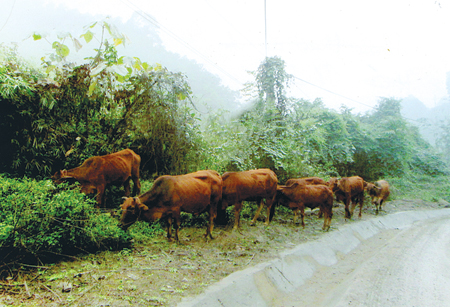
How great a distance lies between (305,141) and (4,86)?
35.9ft

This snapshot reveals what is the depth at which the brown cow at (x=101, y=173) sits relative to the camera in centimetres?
638

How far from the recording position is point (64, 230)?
4191mm

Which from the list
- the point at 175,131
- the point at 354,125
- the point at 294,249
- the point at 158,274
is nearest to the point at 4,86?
the point at 175,131

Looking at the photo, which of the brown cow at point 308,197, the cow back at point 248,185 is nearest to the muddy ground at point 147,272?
the cow back at point 248,185

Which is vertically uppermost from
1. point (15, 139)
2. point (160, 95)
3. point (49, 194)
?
point (160, 95)

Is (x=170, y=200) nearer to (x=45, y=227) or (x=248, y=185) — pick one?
(x=45, y=227)

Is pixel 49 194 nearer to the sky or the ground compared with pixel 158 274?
nearer to the sky

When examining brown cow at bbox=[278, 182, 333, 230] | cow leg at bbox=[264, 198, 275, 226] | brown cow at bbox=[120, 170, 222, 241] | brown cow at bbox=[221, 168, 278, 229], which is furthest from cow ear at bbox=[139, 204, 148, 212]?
brown cow at bbox=[278, 182, 333, 230]

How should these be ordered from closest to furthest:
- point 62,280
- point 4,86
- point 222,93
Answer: point 62,280 < point 4,86 < point 222,93

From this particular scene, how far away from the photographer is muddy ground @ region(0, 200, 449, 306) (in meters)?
3.29

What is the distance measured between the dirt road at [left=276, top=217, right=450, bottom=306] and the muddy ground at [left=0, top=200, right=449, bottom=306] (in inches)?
43.2

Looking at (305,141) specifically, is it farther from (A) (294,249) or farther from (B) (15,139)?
(B) (15,139)

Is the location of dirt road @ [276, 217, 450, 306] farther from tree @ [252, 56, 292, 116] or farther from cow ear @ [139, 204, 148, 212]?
tree @ [252, 56, 292, 116]

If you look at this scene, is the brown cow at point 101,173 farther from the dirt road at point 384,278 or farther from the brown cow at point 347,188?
the brown cow at point 347,188
